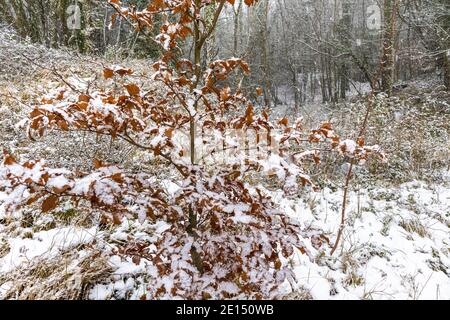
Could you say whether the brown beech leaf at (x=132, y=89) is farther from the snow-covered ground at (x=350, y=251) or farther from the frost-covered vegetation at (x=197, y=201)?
the snow-covered ground at (x=350, y=251)

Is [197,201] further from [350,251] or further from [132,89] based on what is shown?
[350,251]

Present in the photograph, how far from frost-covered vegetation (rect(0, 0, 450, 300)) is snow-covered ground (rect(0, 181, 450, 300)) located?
2 cm

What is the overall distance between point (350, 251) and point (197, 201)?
91.4 inches

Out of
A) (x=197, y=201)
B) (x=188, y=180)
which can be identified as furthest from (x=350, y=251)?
(x=188, y=180)

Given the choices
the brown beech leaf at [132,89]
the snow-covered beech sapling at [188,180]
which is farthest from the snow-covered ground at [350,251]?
the brown beech leaf at [132,89]

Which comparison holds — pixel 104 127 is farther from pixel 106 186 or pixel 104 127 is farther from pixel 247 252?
pixel 247 252

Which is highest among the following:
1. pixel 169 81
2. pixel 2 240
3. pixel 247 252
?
pixel 169 81

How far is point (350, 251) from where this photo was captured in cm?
337

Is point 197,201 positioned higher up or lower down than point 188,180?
lower down

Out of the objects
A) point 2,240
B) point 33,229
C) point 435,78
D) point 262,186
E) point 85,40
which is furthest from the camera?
point 435,78

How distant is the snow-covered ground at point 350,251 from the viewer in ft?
8.55

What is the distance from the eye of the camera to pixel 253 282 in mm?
1815

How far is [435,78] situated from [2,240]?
71.2 ft
